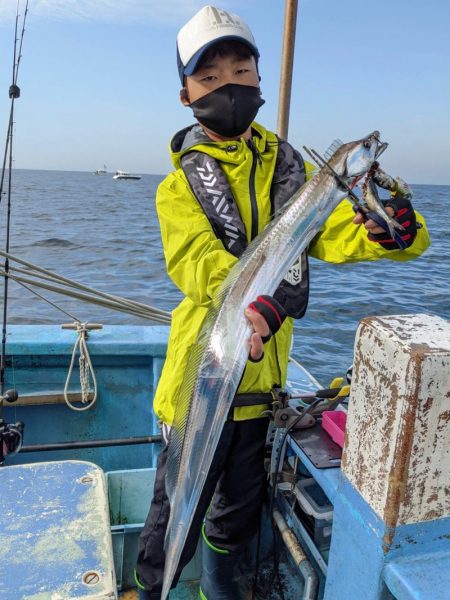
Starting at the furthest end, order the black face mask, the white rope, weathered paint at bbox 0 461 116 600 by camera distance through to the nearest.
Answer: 1. the white rope
2. the black face mask
3. weathered paint at bbox 0 461 116 600

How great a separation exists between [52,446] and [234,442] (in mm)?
1224

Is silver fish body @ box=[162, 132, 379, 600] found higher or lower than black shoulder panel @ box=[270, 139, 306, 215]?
lower

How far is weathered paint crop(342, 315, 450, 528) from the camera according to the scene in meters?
1.50

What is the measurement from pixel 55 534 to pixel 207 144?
178 cm

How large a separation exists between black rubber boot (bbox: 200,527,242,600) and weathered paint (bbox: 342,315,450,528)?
4.22 feet

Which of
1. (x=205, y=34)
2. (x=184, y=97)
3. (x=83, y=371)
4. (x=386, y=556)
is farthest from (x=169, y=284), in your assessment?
(x=386, y=556)

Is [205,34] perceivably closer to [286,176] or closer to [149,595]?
[286,176]

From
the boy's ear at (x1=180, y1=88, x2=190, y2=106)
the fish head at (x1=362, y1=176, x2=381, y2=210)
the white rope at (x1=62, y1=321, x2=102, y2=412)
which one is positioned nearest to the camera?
the fish head at (x1=362, y1=176, x2=381, y2=210)

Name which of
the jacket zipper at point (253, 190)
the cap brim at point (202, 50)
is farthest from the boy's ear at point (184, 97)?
the jacket zipper at point (253, 190)

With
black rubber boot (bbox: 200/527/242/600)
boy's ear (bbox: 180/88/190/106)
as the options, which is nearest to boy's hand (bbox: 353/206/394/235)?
boy's ear (bbox: 180/88/190/106)

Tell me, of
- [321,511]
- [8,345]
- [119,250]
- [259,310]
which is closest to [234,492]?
[321,511]

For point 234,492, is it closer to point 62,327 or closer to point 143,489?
point 143,489

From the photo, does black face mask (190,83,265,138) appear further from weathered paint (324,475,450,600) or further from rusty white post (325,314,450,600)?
weathered paint (324,475,450,600)

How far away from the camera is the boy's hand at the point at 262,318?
74.6 inches
